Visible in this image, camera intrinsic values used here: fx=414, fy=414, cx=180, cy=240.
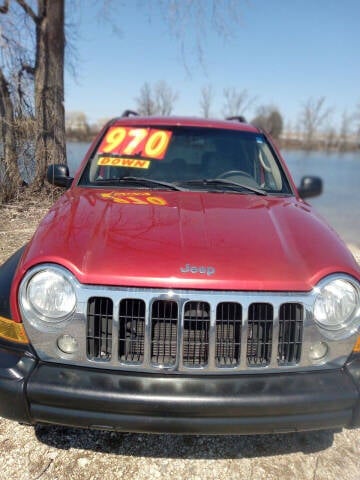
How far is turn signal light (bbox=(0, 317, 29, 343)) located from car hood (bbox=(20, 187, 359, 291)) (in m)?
0.29

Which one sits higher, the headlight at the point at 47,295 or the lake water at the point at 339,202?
the headlight at the point at 47,295

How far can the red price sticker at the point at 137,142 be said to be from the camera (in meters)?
3.50

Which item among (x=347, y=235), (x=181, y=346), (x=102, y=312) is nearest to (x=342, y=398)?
(x=181, y=346)

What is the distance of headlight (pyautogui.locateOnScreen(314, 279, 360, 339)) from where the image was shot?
198 centimetres

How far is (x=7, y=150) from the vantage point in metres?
7.62

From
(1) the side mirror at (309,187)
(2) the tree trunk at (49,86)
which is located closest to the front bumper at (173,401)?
(1) the side mirror at (309,187)

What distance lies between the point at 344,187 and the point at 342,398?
53.0ft

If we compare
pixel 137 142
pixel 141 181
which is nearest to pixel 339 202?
pixel 137 142

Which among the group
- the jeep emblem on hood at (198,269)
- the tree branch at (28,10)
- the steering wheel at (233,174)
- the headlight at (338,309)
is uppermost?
the tree branch at (28,10)

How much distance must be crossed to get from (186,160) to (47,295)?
6.34 feet

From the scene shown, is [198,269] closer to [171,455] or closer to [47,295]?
[47,295]

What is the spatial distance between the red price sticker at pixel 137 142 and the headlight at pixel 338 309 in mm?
1965

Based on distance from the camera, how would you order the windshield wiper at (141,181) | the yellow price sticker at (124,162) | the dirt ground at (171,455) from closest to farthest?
1. the dirt ground at (171,455)
2. the windshield wiper at (141,181)
3. the yellow price sticker at (124,162)

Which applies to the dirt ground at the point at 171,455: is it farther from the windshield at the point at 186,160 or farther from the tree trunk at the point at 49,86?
the tree trunk at the point at 49,86
